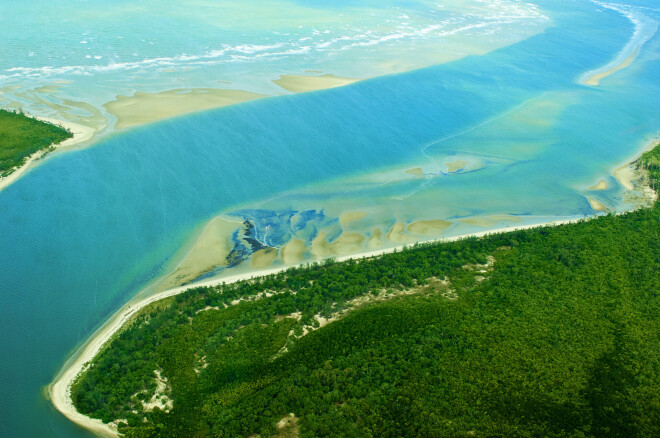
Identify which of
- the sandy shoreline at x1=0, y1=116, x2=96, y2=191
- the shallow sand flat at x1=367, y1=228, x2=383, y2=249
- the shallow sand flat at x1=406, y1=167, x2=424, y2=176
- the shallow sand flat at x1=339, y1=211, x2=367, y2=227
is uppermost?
the sandy shoreline at x1=0, y1=116, x2=96, y2=191

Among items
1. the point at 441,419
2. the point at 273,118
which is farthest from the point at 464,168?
the point at 441,419

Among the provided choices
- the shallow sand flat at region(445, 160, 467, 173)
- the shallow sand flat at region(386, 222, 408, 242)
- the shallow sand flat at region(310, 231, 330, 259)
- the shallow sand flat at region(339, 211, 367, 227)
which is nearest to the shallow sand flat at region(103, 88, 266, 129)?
the shallow sand flat at region(339, 211, 367, 227)

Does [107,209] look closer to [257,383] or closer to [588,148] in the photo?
[257,383]

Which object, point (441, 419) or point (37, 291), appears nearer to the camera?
point (441, 419)

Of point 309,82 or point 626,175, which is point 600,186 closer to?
point 626,175

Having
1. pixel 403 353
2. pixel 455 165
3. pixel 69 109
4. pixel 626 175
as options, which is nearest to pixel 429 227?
pixel 455 165

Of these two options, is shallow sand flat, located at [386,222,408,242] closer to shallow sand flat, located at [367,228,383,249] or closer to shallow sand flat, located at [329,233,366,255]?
shallow sand flat, located at [367,228,383,249]
